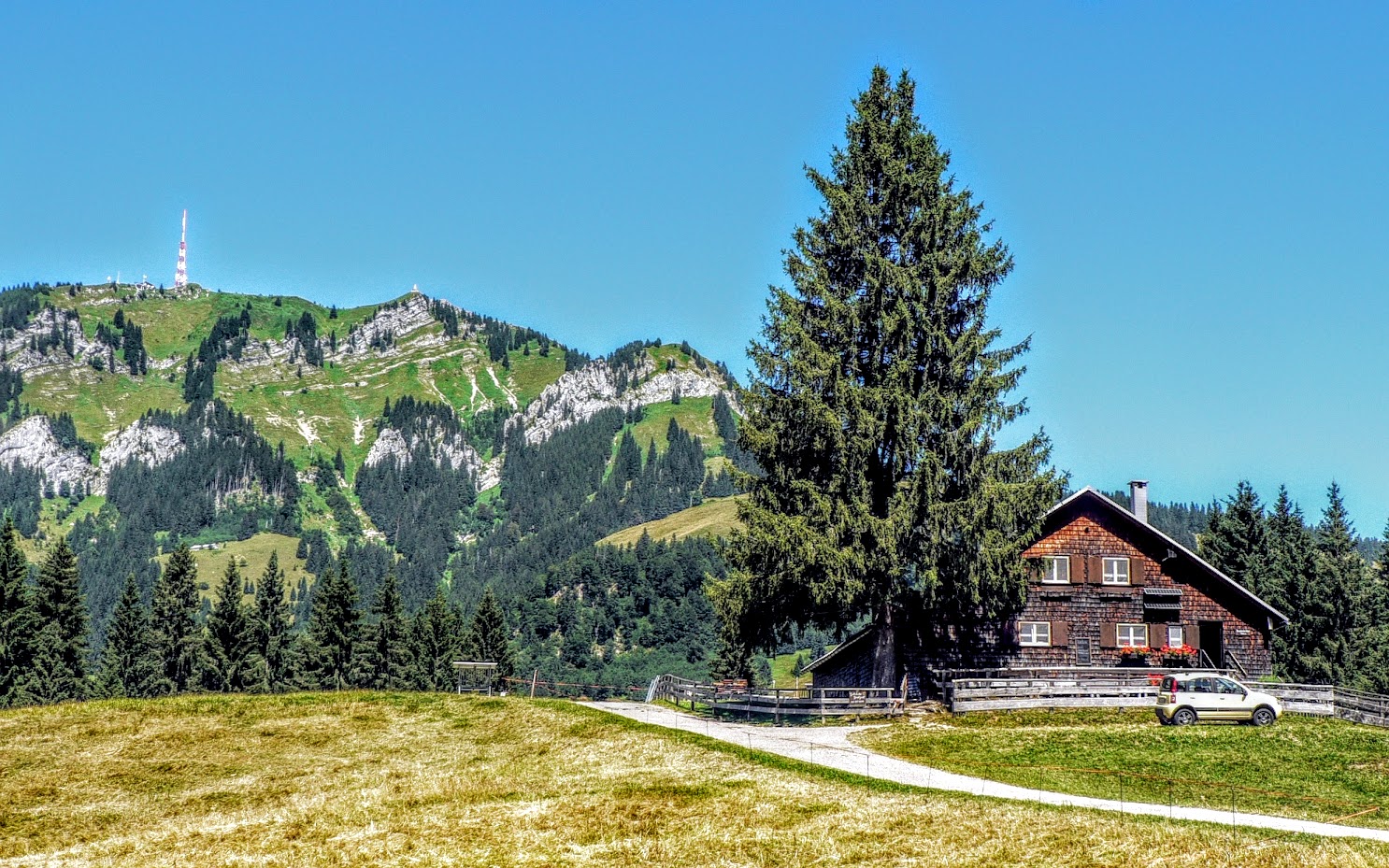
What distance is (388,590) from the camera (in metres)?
102

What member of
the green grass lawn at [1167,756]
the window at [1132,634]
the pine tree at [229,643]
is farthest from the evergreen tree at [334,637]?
the green grass lawn at [1167,756]

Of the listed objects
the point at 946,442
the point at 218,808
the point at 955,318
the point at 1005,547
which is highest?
the point at 955,318

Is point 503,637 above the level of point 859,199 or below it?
below

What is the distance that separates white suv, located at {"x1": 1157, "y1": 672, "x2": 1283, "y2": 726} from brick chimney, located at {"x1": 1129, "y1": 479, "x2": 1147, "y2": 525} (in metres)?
17.9

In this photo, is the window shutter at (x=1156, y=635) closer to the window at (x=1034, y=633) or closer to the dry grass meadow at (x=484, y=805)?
the window at (x=1034, y=633)

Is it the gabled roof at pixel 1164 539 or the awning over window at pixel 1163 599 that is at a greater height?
the gabled roof at pixel 1164 539

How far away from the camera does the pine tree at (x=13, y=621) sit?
76.2 metres

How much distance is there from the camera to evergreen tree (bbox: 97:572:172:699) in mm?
88625

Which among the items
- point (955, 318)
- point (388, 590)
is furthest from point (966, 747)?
point (388, 590)

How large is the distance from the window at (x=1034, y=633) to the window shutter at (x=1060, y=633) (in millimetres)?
181

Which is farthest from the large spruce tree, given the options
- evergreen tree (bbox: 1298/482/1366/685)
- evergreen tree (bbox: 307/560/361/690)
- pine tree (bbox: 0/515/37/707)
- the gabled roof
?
evergreen tree (bbox: 307/560/361/690)

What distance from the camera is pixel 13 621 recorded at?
76.6m

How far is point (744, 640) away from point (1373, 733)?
2130 centimetres

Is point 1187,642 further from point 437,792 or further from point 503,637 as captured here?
point 503,637
